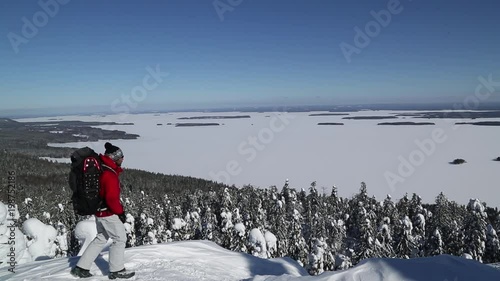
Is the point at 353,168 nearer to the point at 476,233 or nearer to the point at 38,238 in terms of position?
the point at 476,233

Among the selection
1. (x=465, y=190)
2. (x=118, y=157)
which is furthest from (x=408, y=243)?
→ (x=465, y=190)

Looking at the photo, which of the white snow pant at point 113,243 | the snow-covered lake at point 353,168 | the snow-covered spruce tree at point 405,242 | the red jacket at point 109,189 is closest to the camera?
the red jacket at point 109,189

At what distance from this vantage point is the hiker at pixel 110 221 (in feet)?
21.0

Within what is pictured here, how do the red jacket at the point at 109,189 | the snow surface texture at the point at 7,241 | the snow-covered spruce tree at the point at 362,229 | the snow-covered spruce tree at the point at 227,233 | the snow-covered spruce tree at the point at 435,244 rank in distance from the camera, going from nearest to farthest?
the red jacket at the point at 109,189 → the snow surface texture at the point at 7,241 → the snow-covered spruce tree at the point at 362,229 → the snow-covered spruce tree at the point at 435,244 → the snow-covered spruce tree at the point at 227,233

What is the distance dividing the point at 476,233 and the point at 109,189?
36.2 m

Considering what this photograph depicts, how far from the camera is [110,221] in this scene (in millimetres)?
6582

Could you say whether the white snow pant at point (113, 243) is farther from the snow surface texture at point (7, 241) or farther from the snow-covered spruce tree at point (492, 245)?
the snow-covered spruce tree at point (492, 245)

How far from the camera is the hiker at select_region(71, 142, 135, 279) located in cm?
639

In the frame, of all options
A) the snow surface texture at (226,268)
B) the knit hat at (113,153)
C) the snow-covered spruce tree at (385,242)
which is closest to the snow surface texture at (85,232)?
the snow surface texture at (226,268)

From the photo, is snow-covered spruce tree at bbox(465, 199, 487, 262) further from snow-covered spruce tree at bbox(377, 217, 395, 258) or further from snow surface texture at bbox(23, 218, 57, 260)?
snow surface texture at bbox(23, 218, 57, 260)

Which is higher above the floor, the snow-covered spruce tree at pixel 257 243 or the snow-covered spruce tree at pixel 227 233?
the snow-covered spruce tree at pixel 257 243

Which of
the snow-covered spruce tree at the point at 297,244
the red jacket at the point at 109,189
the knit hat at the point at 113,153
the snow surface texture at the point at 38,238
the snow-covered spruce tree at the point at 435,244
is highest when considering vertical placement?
the knit hat at the point at 113,153

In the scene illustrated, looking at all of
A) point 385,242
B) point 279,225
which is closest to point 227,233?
point 279,225

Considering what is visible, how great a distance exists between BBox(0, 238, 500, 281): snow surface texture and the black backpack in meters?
1.52
